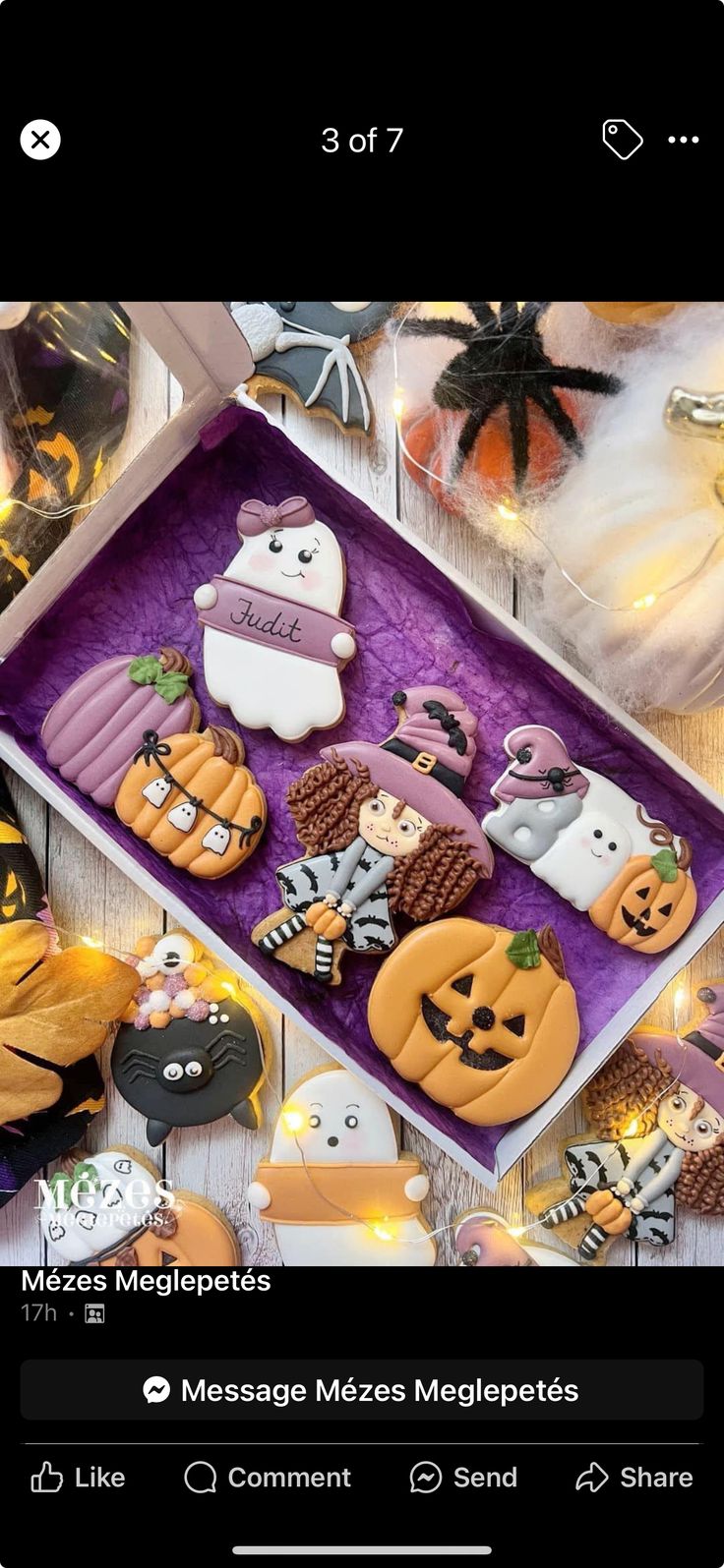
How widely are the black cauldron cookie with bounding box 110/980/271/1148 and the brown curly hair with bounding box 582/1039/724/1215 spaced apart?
388 mm

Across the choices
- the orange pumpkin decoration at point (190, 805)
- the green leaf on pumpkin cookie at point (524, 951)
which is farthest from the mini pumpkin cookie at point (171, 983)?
the green leaf on pumpkin cookie at point (524, 951)

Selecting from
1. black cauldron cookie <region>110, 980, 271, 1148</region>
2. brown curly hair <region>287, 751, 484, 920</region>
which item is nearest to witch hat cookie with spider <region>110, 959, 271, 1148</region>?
black cauldron cookie <region>110, 980, 271, 1148</region>

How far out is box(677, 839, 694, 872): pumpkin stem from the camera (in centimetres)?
108

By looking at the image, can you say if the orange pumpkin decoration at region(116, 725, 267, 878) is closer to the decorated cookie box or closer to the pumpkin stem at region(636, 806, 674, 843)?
the decorated cookie box

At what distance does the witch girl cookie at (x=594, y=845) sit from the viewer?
3.51ft

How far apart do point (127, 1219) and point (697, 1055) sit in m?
0.65

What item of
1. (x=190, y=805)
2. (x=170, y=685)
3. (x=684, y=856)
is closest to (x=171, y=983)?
(x=190, y=805)

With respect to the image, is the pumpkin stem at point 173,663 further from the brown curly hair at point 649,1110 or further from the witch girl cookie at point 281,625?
the brown curly hair at point 649,1110
